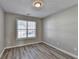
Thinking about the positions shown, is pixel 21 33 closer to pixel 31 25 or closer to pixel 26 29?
pixel 26 29

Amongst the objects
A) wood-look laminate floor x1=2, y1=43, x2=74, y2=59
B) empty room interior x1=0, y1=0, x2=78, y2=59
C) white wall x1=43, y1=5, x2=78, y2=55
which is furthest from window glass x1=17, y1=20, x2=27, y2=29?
white wall x1=43, y1=5, x2=78, y2=55

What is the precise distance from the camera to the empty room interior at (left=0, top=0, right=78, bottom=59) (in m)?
2.64

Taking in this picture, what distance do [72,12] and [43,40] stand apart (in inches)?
137

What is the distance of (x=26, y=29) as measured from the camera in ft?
15.3

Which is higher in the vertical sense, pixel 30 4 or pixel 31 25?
pixel 30 4

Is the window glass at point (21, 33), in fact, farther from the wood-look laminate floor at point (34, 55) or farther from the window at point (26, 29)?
the wood-look laminate floor at point (34, 55)

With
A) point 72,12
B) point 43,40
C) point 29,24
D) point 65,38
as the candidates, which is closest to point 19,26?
point 29,24

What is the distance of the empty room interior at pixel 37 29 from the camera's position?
2639 mm

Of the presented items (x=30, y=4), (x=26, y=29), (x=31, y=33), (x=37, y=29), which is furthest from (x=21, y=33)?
(x=30, y=4)

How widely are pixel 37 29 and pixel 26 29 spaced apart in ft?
3.41

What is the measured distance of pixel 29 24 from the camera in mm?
4797

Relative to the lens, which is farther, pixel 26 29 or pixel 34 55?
pixel 26 29

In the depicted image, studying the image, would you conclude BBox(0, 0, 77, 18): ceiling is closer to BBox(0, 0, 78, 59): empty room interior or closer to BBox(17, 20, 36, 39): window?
BBox(0, 0, 78, 59): empty room interior

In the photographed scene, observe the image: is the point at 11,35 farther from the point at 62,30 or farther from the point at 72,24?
the point at 72,24
